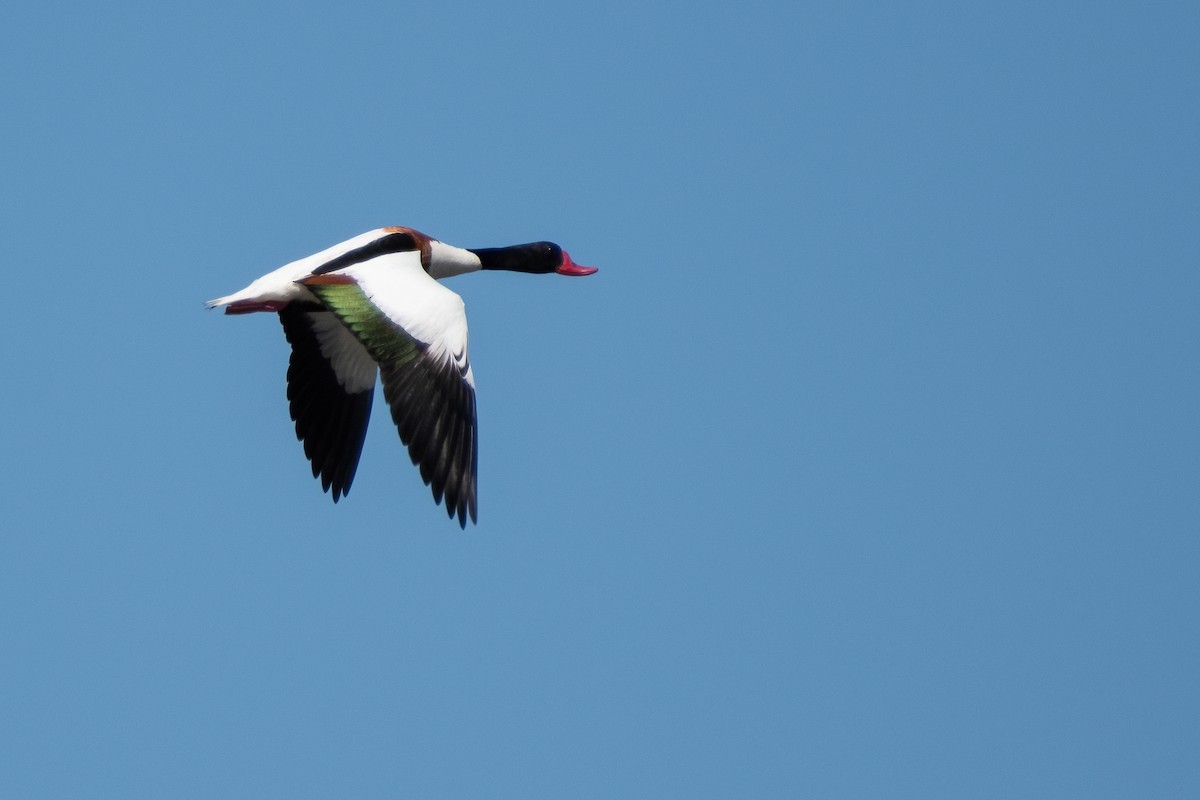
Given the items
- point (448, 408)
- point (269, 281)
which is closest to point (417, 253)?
point (269, 281)

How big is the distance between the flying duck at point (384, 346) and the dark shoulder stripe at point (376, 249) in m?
0.01

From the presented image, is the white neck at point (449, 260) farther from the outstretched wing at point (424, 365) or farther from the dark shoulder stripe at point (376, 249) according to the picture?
the outstretched wing at point (424, 365)

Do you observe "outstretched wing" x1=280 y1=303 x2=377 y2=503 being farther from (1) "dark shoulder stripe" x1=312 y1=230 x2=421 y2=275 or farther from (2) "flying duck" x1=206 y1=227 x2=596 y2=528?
(1) "dark shoulder stripe" x1=312 y1=230 x2=421 y2=275

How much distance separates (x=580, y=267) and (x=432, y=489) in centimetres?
485

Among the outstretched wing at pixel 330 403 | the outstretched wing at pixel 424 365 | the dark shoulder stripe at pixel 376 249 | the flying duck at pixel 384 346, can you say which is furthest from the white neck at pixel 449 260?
the outstretched wing at pixel 424 365

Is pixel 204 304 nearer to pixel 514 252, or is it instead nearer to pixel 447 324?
pixel 447 324

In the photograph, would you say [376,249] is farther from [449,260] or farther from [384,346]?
[384,346]

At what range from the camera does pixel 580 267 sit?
Answer: 15852 millimetres

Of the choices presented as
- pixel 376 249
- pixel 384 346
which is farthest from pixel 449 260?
pixel 384 346

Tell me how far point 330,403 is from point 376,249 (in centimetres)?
154

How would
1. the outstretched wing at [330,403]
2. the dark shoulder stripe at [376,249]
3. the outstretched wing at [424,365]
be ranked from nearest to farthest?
the outstretched wing at [424,365] → the dark shoulder stripe at [376,249] → the outstretched wing at [330,403]

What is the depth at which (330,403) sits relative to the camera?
14062 mm

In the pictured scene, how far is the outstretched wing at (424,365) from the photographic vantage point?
1137 centimetres

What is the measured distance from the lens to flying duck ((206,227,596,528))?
11.4 m
